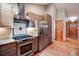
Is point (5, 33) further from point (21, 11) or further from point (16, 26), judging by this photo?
point (21, 11)

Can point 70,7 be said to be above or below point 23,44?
above

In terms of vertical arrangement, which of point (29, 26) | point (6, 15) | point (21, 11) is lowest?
point (29, 26)

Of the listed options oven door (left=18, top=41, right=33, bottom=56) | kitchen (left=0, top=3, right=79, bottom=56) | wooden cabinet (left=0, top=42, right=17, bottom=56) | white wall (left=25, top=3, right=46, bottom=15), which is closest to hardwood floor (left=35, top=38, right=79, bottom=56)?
kitchen (left=0, top=3, right=79, bottom=56)

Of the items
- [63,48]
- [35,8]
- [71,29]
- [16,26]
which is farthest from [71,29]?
[16,26]

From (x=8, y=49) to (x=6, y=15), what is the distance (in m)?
0.82

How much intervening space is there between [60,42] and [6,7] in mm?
1764

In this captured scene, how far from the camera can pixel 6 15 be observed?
79.6 inches

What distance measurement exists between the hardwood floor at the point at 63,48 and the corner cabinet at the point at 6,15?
3.89ft

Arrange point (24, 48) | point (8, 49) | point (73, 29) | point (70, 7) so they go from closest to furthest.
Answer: point (8, 49), point (70, 7), point (24, 48), point (73, 29)

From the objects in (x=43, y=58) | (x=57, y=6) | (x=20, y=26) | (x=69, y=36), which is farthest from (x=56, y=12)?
(x=43, y=58)

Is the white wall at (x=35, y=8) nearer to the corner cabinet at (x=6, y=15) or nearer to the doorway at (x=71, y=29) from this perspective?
the corner cabinet at (x=6, y=15)

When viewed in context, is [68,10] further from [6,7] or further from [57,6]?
[6,7]

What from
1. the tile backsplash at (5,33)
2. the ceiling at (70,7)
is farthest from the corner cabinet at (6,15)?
the ceiling at (70,7)

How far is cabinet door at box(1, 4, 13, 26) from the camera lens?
1927 mm
